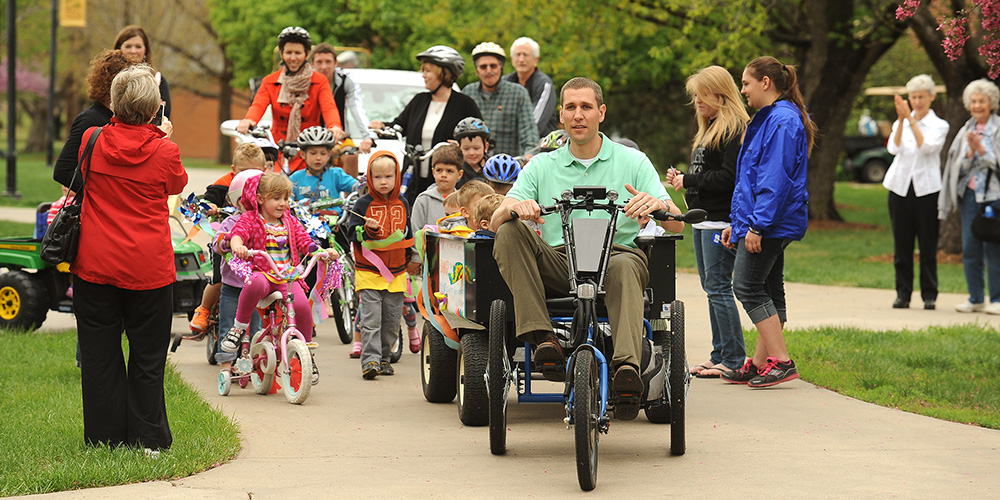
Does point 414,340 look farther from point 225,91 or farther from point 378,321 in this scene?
point 225,91

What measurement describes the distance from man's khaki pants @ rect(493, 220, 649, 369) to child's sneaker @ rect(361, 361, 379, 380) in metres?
2.90

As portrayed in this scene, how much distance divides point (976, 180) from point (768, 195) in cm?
538

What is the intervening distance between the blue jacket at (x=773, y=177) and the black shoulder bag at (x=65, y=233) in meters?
4.15

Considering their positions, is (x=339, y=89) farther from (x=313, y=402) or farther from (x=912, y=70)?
(x=912, y=70)

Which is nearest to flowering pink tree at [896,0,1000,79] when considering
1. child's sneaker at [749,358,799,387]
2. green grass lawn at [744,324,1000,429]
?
green grass lawn at [744,324,1000,429]

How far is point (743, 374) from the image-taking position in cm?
859

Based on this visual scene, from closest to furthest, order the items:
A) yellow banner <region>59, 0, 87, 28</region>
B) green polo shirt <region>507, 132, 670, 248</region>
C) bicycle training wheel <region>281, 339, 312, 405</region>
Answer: green polo shirt <region>507, 132, 670, 248</region>
bicycle training wheel <region>281, 339, 312, 405</region>
yellow banner <region>59, 0, 87, 28</region>

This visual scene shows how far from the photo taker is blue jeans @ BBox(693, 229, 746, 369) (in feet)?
28.2

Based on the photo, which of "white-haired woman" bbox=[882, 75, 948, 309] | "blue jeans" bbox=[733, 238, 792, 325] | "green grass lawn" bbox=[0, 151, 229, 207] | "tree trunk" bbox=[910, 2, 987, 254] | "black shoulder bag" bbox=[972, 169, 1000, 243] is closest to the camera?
"blue jeans" bbox=[733, 238, 792, 325]

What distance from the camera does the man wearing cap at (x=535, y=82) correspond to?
11.5m

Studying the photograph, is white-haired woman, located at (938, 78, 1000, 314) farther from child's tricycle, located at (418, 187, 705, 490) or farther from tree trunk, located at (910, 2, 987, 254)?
child's tricycle, located at (418, 187, 705, 490)

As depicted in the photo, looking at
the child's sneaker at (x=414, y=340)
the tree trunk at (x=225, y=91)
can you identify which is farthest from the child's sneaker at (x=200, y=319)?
the tree trunk at (x=225, y=91)

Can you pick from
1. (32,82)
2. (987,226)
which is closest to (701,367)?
(987,226)

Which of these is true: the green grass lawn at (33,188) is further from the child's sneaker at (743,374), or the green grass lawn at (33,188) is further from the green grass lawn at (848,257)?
the child's sneaker at (743,374)
